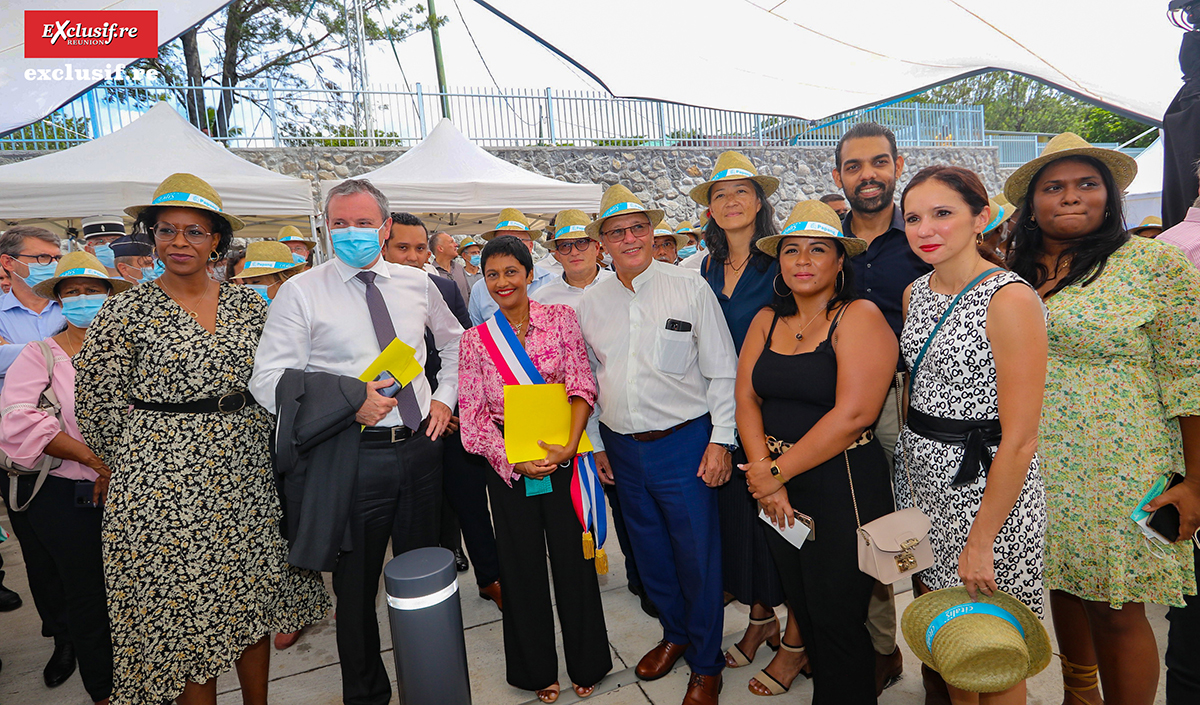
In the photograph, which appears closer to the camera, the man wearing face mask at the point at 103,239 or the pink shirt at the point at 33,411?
the pink shirt at the point at 33,411

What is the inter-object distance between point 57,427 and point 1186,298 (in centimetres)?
421

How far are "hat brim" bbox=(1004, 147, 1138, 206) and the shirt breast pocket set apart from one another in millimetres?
1288

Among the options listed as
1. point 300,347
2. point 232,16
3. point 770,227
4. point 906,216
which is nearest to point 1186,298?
point 906,216

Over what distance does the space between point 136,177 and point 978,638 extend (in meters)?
7.62

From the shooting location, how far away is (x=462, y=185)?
23.6 ft

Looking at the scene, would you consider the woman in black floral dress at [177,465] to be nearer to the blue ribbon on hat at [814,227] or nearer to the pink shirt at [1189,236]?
the blue ribbon on hat at [814,227]

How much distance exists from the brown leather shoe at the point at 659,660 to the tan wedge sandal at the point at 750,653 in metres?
0.25

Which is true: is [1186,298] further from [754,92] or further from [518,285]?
[754,92]

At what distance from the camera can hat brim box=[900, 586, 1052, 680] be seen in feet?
5.61

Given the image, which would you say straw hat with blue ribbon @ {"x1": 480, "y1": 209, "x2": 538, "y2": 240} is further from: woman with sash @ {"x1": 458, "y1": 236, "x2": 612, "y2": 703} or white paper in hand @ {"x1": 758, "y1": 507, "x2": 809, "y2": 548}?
white paper in hand @ {"x1": 758, "y1": 507, "x2": 809, "y2": 548}

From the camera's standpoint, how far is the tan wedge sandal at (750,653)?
9.59 feet

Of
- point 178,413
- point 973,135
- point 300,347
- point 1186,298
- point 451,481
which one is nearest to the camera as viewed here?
point 1186,298

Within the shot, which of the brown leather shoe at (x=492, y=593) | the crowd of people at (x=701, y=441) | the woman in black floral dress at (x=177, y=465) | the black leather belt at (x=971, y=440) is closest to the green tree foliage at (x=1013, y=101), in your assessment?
the crowd of people at (x=701, y=441)

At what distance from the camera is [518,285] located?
2615mm
